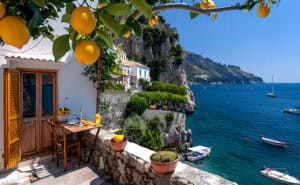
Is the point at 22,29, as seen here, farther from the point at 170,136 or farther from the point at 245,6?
the point at 170,136

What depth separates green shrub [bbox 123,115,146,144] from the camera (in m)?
13.6

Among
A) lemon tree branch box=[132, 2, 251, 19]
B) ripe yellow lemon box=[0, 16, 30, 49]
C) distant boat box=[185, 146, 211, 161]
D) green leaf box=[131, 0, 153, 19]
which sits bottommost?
distant boat box=[185, 146, 211, 161]

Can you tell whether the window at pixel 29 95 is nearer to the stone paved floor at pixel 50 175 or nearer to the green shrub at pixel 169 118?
the stone paved floor at pixel 50 175

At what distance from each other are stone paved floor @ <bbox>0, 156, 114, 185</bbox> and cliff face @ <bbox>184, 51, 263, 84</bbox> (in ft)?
415

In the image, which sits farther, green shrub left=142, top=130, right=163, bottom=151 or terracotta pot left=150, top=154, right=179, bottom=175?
green shrub left=142, top=130, right=163, bottom=151

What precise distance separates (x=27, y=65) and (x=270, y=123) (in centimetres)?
3740

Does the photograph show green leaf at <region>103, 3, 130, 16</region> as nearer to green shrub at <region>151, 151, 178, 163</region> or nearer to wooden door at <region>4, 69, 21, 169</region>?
green shrub at <region>151, 151, 178, 163</region>

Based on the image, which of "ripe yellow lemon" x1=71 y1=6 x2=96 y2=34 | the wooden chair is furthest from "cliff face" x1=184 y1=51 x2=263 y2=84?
"ripe yellow lemon" x1=71 y1=6 x2=96 y2=34

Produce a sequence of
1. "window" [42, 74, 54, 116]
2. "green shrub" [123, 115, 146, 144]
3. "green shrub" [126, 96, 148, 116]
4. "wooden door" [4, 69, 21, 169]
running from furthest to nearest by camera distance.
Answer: "green shrub" [126, 96, 148, 116]
"green shrub" [123, 115, 146, 144]
"window" [42, 74, 54, 116]
"wooden door" [4, 69, 21, 169]

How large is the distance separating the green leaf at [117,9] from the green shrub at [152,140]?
14.4m

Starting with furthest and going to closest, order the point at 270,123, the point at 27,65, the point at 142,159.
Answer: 1. the point at 270,123
2. the point at 27,65
3. the point at 142,159

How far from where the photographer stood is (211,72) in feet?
507

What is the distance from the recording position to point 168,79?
38844 millimetres

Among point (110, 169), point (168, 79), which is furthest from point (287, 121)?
point (110, 169)
